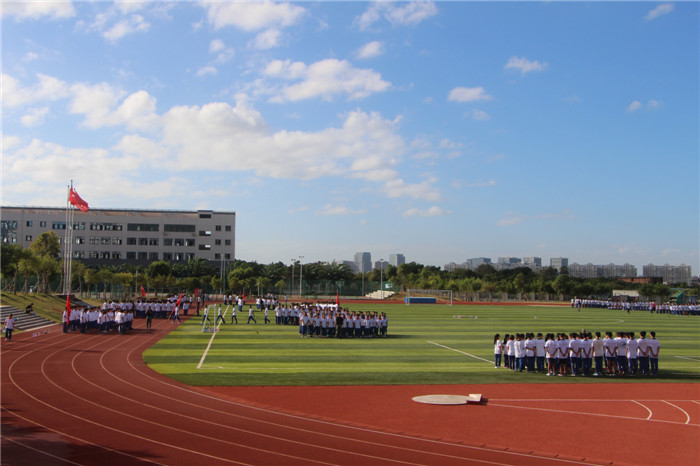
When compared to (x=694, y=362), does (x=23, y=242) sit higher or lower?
higher

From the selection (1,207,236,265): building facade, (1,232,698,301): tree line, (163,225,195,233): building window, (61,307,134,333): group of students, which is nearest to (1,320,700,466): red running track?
(61,307,134,333): group of students

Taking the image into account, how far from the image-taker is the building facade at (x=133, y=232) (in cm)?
10244

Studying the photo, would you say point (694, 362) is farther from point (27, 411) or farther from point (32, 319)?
point (32, 319)

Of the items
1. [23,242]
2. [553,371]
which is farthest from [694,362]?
[23,242]

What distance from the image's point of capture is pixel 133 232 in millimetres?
105188

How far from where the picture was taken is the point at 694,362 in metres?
25.5

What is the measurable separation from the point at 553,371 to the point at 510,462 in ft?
37.7

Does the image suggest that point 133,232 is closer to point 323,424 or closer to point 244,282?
point 244,282

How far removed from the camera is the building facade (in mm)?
102438

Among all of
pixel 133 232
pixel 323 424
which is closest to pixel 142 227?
pixel 133 232

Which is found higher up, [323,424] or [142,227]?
[142,227]

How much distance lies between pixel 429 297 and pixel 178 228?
51015 millimetres

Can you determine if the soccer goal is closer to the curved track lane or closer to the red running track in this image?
the red running track

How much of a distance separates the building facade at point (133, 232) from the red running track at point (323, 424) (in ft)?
286
